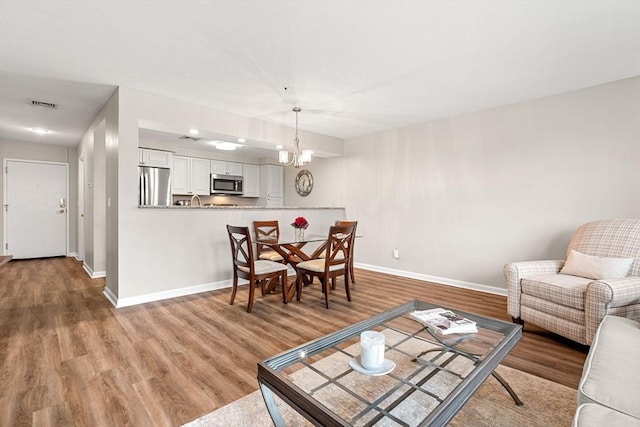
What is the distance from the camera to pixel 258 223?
4340 mm

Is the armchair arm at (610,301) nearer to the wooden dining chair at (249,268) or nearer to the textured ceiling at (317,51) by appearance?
the textured ceiling at (317,51)

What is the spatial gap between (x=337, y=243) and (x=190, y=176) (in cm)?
446

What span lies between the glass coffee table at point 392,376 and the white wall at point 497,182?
234 centimetres

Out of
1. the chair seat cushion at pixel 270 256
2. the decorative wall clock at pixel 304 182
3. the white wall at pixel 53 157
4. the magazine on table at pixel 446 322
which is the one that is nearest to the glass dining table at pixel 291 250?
the chair seat cushion at pixel 270 256

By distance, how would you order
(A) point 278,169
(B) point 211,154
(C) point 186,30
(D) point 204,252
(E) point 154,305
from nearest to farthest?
(C) point 186,30 < (E) point 154,305 < (D) point 204,252 < (B) point 211,154 < (A) point 278,169

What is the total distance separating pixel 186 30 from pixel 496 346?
280cm

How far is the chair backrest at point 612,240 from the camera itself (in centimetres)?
251

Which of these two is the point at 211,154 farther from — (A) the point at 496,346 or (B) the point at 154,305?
(A) the point at 496,346

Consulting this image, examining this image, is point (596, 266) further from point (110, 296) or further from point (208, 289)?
point (110, 296)

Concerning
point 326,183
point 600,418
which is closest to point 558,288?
point 600,418

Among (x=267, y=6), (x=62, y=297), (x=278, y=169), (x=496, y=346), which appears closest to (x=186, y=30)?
(x=267, y=6)

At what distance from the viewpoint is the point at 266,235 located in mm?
4395

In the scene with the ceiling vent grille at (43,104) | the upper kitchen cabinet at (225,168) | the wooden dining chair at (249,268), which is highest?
the ceiling vent grille at (43,104)

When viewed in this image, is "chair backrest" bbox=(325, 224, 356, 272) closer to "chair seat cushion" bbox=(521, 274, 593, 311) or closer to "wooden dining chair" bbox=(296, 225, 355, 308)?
"wooden dining chair" bbox=(296, 225, 355, 308)
